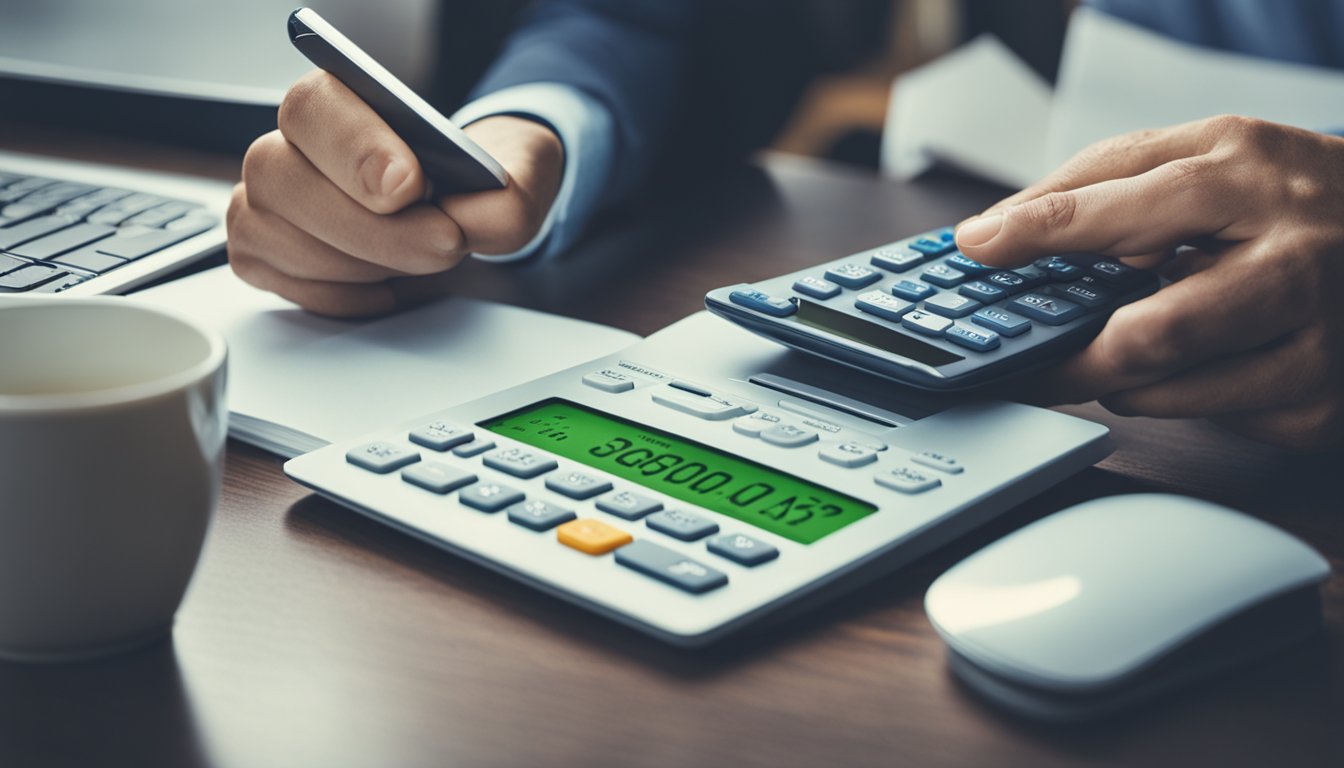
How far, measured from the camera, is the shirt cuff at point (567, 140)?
26.5 inches

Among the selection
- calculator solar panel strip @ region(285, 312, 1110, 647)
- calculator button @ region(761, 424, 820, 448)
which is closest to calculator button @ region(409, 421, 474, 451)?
calculator solar panel strip @ region(285, 312, 1110, 647)

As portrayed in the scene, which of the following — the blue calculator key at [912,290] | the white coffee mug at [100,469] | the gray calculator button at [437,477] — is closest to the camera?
the white coffee mug at [100,469]

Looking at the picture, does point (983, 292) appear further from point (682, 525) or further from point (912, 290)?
point (682, 525)

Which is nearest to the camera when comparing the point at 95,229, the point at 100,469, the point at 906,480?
the point at 100,469

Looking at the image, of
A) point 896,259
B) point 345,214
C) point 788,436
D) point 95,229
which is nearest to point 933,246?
point 896,259

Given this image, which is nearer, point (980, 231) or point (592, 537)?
Result: point (592, 537)

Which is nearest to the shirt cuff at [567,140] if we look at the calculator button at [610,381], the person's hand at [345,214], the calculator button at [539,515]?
the person's hand at [345,214]

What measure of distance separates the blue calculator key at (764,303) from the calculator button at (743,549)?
0.14 metres

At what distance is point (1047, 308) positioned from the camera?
464 millimetres

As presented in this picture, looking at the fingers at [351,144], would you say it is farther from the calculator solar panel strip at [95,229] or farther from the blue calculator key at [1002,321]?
the blue calculator key at [1002,321]

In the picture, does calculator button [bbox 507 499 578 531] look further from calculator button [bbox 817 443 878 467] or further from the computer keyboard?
the computer keyboard

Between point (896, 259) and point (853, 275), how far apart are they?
32 millimetres

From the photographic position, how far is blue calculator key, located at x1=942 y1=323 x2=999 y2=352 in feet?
1.42

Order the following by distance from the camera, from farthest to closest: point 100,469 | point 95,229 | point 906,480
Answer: point 95,229 → point 906,480 → point 100,469
